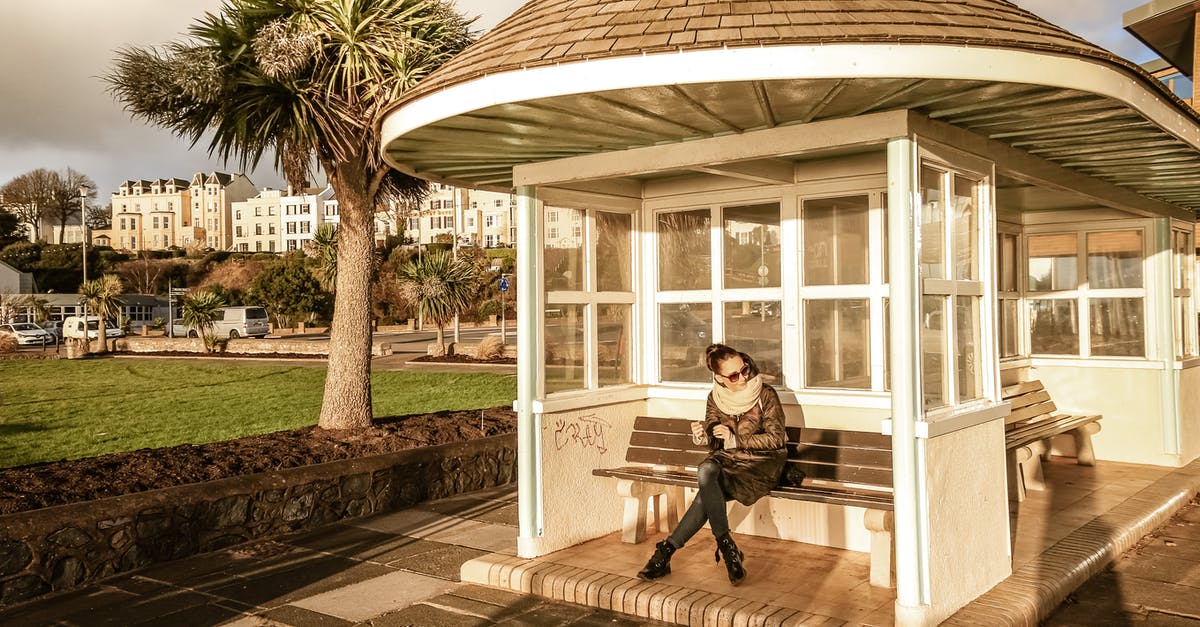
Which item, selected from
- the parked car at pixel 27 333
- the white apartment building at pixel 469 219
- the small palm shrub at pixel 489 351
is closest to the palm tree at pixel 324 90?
the small palm shrub at pixel 489 351

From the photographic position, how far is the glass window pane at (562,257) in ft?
19.8

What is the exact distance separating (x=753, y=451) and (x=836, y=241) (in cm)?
156

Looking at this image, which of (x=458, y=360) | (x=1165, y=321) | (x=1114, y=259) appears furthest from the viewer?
(x=458, y=360)

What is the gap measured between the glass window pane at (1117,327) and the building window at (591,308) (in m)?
5.16

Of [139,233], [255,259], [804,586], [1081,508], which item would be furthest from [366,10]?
[139,233]

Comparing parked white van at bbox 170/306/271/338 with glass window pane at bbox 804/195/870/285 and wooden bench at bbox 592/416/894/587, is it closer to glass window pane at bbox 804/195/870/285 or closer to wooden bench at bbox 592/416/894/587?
wooden bench at bbox 592/416/894/587

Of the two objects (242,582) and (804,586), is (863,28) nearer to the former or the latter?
(804,586)

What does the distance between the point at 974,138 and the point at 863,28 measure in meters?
1.54

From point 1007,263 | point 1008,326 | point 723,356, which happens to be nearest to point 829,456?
point 723,356

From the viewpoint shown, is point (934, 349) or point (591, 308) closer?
point (934, 349)

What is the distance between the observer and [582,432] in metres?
6.29

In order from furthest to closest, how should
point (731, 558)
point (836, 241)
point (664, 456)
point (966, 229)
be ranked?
point (664, 456), point (836, 241), point (731, 558), point (966, 229)

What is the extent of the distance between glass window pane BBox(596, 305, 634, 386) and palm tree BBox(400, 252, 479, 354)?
19719 mm

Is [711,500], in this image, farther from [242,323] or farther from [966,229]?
[242,323]
